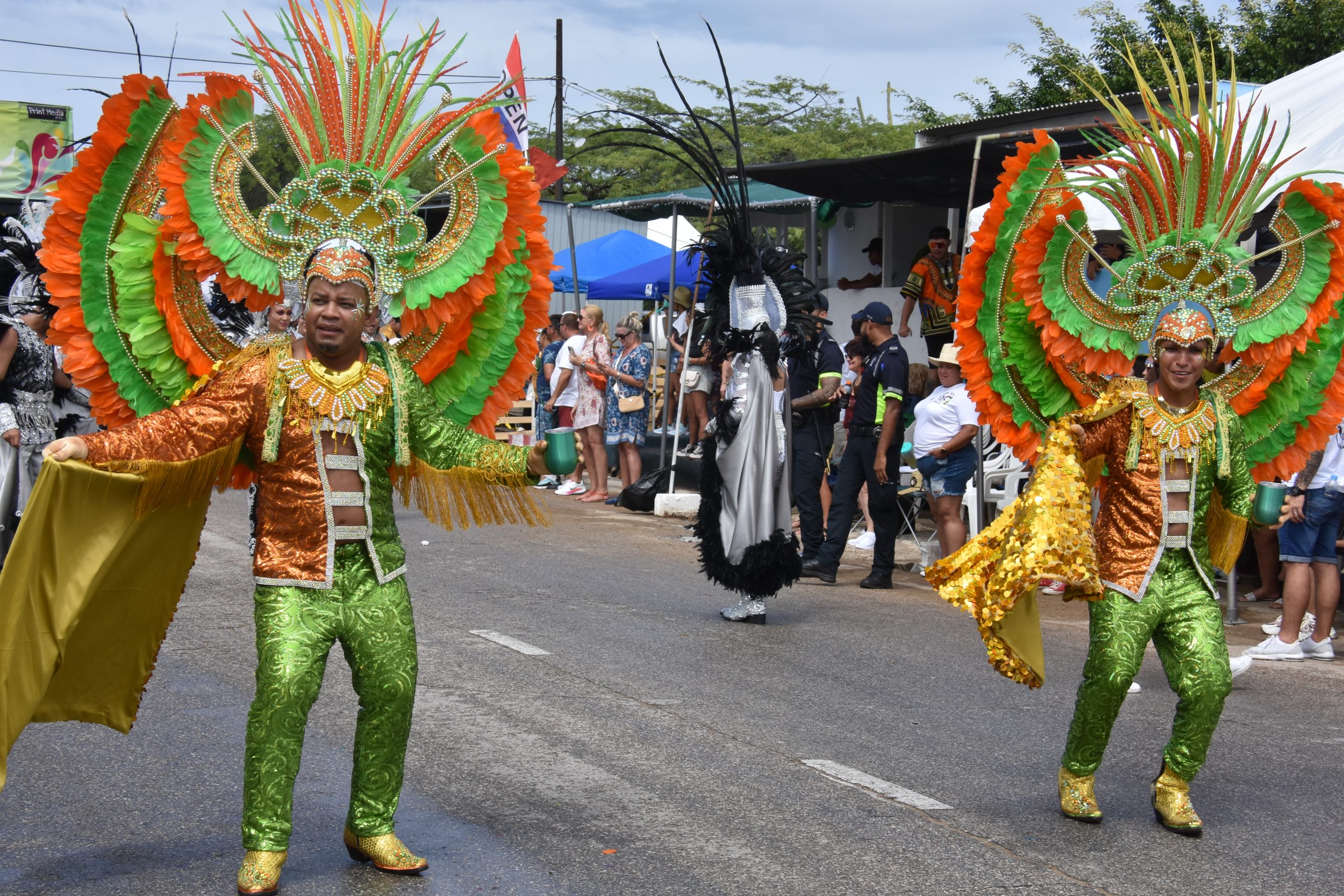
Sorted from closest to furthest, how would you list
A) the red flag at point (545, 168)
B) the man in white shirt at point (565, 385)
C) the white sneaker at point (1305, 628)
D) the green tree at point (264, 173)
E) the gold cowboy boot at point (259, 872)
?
the gold cowboy boot at point (259, 872)
the green tree at point (264, 173)
the red flag at point (545, 168)
the white sneaker at point (1305, 628)
the man in white shirt at point (565, 385)

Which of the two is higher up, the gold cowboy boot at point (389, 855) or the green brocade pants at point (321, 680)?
the green brocade pants at point (321, 680)

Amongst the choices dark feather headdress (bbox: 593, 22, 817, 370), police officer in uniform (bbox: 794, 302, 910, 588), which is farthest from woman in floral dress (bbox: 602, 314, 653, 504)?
dark feather headdress (bbox: 593, 22, 817, 370)

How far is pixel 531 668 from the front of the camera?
706 cm

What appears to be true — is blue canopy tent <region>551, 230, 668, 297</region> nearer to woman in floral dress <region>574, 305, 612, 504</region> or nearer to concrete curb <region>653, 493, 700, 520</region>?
woman in floral dress <region>574, 305, 612, 504</region>

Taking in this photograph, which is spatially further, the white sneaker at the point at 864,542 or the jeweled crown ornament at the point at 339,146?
the white sneaker at the point at 864,542

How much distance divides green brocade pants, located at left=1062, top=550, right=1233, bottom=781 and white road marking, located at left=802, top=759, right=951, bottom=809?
509mm

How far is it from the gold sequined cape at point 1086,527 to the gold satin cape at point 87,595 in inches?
98.0

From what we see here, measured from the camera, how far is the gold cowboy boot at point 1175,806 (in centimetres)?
485

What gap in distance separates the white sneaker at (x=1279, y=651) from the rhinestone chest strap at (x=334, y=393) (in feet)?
18.4

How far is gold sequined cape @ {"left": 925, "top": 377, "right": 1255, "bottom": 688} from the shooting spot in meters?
4.78

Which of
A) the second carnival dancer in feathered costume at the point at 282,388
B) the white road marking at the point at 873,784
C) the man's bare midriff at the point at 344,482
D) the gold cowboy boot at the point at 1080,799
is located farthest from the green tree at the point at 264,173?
the gold cowboy boot at the point at 1080,799

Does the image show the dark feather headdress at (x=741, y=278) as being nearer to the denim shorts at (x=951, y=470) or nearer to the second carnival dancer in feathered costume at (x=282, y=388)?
the denim shorts at (x=951, y=470)

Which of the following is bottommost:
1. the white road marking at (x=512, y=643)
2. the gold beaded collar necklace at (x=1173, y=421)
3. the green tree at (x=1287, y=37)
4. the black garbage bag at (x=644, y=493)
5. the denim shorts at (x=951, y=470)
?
the white road marking at (x=512, y=643)

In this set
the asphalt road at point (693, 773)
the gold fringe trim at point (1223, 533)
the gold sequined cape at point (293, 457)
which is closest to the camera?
the gold sequined cape at point (293, 457)
